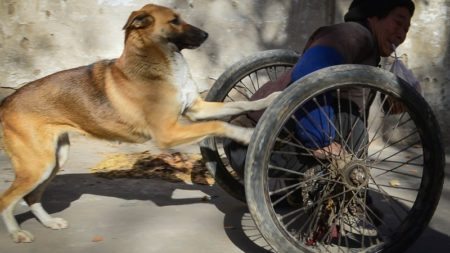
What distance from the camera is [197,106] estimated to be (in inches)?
166

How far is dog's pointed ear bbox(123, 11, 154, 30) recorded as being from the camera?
4.11m

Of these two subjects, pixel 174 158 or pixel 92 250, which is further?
pixel 174 158

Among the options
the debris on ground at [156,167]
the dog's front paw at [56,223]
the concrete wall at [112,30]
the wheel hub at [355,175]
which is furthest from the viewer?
the concrete wall at [112,30]

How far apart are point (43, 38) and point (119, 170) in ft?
6.09

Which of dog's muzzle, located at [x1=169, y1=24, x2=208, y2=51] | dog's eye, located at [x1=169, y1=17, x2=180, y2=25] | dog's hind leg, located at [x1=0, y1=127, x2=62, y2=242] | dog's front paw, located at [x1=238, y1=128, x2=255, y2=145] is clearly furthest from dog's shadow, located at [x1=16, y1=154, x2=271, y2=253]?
dog's eye, located at [x1=169, y1=17, x2=180, y2=25]

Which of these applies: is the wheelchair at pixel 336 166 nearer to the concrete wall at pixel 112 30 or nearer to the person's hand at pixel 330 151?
the person's hand at pixel 330 151

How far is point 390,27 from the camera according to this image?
383 cm

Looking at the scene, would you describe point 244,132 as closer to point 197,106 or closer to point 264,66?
point 197,106

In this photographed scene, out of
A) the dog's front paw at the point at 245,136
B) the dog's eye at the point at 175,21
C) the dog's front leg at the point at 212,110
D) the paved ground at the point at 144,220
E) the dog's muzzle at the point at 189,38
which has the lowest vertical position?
the paved ground at the point at 144,220

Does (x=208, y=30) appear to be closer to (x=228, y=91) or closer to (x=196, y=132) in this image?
(x=228, y=91)

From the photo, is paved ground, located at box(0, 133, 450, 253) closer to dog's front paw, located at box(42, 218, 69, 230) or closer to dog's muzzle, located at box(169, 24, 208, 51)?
dog's front paw, located at box(42, 218, 69, 230)

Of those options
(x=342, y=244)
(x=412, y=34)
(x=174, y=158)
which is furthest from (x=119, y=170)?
(x=412, y=34)

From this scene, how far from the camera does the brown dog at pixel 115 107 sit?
3.94 meters

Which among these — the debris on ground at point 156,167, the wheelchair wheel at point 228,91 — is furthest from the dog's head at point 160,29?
the debris on ground at point 156,167
